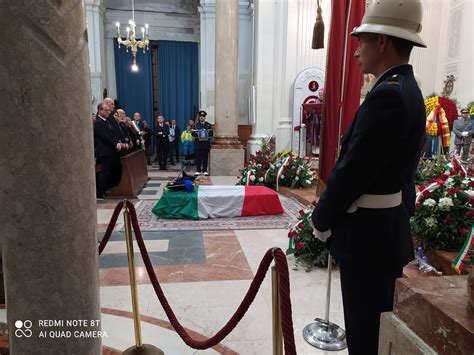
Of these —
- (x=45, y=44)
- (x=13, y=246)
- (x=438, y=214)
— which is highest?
(x=45, y=44)

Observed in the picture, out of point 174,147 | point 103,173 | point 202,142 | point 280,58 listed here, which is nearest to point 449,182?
point 103,173

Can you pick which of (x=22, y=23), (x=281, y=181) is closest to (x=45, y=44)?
(x=22, y=23)

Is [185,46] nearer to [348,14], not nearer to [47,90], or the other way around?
[348,14]

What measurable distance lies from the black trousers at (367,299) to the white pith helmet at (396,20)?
95 centimetres

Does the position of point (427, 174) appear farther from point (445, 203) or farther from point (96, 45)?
point (96, 45)

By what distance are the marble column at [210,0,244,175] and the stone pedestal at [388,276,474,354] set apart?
8789 mm

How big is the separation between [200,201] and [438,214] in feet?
11.3

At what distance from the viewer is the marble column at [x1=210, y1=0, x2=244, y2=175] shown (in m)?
9.92

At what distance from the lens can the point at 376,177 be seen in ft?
5.13

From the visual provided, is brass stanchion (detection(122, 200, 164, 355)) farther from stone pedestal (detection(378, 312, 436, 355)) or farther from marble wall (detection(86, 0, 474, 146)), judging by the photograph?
marble wall (detection(86, 0, 474, 146))

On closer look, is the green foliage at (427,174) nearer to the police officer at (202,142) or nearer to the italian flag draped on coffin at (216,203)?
the italian flag draped on coffin at (216,203)

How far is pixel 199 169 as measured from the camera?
10.9 metres

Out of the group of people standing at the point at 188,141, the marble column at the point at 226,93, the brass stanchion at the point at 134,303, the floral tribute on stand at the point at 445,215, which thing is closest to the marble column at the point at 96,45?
the group of people standing at the point at 188,141

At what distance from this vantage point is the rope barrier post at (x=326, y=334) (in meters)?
2.43
